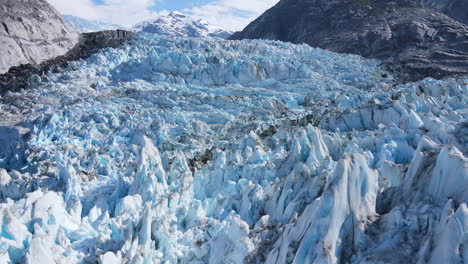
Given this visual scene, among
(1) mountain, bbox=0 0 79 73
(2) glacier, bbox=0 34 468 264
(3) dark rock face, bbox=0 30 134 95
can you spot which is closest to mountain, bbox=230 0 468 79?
(2) glacier, bbox=0 34 468 264

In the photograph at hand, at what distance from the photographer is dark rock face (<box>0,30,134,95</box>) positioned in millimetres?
37000

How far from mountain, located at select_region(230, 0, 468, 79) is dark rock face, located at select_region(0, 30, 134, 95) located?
35438 millimetres

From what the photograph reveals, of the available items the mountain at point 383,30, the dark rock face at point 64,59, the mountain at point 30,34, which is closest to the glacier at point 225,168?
the dark rock face at point 64,59

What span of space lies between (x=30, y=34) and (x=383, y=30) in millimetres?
52162

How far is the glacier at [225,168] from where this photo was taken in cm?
762

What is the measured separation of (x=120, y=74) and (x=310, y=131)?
27.3 meters

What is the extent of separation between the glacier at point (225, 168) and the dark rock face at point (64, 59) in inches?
102

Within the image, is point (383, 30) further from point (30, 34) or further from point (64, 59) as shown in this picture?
point (30, 34)

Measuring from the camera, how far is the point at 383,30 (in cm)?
6519

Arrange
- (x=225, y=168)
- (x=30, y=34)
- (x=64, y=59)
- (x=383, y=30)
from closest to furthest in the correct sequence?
(x=225, y=168)
(x=64, y=59)
(x=30, y=34)
(x=383, y=30)

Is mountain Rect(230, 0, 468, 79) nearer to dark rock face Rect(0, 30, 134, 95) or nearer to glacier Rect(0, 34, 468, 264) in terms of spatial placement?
glacier Rect(0, 34, 468, 264)

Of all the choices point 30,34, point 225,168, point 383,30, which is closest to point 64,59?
point 30,34

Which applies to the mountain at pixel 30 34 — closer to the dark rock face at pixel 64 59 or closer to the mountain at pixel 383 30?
the dark rock face at pixel 64 59

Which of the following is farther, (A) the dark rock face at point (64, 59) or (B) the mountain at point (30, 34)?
(B) the mountain at point (30, 34)
